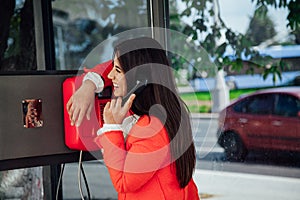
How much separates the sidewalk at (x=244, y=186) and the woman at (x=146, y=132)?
1.19 m

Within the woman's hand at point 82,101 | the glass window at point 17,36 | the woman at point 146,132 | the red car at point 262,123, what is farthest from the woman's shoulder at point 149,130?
the glass window at point 17,36

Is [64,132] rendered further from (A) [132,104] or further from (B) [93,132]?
(A) [132,104]

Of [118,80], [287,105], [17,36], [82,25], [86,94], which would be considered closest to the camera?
[118,80]

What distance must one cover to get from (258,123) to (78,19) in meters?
2.00

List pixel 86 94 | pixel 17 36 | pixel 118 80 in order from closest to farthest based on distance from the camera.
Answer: pixel 118 80
pixel 86 94
pixel 17 36

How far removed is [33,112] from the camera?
2266 millimetres

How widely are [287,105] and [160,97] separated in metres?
1.33

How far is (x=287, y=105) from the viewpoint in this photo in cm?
312

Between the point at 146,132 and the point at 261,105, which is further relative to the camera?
the point at 261,105

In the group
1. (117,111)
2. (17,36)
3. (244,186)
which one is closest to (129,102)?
(117,111)

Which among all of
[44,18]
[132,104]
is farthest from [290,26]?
[132,104]

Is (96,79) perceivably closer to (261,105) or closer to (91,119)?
(91,119)

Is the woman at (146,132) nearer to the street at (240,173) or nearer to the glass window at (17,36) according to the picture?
the street at (240,173)

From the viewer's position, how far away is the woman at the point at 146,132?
6.33 feet
